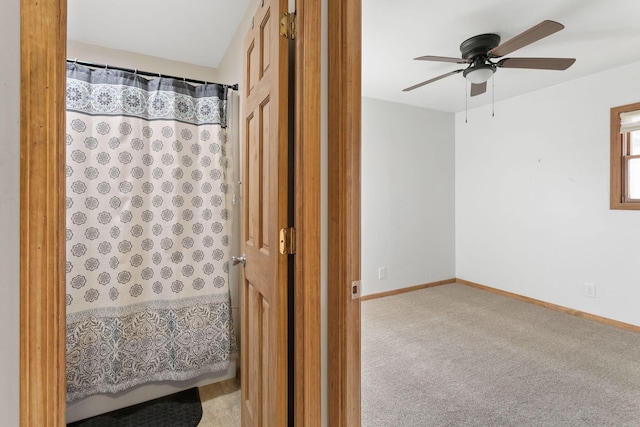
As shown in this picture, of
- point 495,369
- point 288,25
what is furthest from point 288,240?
point 495,369

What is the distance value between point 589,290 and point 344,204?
377cm

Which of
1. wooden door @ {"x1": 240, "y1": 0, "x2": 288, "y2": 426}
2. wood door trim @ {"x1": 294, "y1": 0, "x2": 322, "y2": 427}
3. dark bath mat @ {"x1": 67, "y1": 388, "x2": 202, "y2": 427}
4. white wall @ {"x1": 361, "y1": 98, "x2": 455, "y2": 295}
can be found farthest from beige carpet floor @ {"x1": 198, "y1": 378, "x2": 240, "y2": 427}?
white wall @ {"x1": 361, "y1": 98, "x2": 455, "y2": 295}

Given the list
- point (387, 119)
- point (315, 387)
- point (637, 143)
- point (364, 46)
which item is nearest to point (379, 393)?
point (315, 387)

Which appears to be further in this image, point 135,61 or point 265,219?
point 135,61

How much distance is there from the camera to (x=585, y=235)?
3297 millimetres

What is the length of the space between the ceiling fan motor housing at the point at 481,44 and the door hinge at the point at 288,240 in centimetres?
240

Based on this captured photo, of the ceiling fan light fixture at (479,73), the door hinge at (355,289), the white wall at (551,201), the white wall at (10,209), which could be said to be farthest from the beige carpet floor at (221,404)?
the white wall at (551,201)

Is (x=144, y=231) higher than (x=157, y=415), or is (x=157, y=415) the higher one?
(x=144, y=231)

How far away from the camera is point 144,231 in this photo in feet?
6.15

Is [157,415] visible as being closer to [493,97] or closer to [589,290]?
[589,290]

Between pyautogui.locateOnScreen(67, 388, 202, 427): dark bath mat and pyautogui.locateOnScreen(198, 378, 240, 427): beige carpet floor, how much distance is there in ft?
0.14

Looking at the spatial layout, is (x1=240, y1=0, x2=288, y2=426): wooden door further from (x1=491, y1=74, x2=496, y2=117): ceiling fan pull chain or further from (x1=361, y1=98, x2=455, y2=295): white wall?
(x1=491, y1=74, x2=496, y2=117): ceiling fan pull chain

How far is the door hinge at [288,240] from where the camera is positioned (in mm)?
1009

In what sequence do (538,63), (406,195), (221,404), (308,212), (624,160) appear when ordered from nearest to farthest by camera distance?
(308,212) → (221,404) → (538,63) → (624,160) → (406,195)
